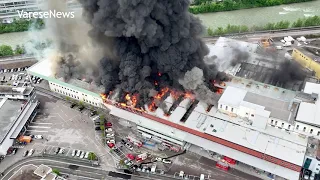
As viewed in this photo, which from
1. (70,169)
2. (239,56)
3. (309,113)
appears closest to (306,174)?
(309,113)

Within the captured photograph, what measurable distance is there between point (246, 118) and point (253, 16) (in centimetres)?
3652

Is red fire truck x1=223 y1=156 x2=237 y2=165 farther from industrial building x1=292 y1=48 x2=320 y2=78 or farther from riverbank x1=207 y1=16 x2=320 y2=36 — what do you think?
riverbank x1=207 y1=16 x2=320 y2=36

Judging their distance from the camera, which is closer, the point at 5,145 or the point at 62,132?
the point at 5,145

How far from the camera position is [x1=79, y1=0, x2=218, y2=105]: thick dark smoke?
43219mm

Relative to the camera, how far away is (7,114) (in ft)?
160

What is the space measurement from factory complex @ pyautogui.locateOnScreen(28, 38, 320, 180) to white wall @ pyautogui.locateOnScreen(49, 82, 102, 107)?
0.62 feet

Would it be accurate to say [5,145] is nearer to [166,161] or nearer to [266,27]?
[166,161]

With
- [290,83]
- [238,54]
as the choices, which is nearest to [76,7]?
[238,54]

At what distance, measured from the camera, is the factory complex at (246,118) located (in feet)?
133

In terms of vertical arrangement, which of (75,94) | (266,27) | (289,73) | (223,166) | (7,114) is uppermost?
(266,27)

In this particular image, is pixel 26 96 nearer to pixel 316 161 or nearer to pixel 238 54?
pixel 238 54

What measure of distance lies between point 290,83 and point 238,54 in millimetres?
9318

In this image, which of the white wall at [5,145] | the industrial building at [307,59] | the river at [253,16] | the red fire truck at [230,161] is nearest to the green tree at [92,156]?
the white wall at [5,145]

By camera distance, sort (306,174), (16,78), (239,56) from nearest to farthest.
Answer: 1. (306,174)
2. (239,56)
3. (16,78)
